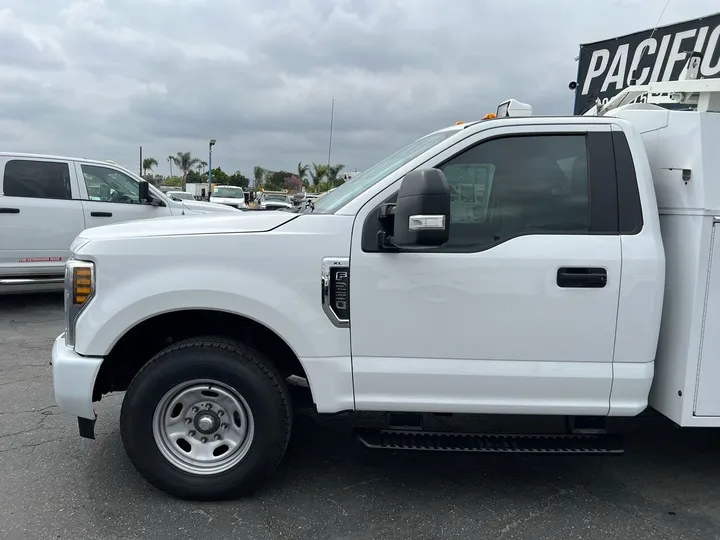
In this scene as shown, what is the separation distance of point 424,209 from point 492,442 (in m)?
1.34

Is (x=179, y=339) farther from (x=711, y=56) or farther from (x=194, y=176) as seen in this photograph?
(x=194, y=176)

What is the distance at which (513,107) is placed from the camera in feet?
10.9

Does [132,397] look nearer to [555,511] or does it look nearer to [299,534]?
[299,534]

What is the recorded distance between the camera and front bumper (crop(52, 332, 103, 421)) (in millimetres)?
2879

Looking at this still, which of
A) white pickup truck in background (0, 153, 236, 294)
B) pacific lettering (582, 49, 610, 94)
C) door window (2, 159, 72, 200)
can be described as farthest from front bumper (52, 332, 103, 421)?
pacific lettering (582, 49, 610, 94)

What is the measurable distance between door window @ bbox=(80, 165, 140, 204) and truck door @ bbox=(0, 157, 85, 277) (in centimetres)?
21

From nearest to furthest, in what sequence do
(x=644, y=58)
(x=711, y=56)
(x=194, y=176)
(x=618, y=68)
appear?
(x=711, y=56) → (x=644, y=58) → (x=618, y=68) → (x=194, y=176)

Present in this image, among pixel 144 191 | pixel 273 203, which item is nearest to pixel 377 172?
pixel 144 191

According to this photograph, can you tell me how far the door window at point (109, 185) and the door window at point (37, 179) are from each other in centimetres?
27

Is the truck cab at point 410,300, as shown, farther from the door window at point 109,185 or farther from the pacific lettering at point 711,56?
the pacific lettering at point 711,56

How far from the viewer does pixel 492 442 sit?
117 inches

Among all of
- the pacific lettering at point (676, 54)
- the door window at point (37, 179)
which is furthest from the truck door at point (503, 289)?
the pacific lettering at point (676, 54)

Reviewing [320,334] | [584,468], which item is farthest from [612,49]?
[320,334]

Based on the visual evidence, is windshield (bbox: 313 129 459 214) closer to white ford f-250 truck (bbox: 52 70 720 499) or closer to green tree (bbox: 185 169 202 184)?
white ford f-250 truck (bbox: 52 70 720 499)
